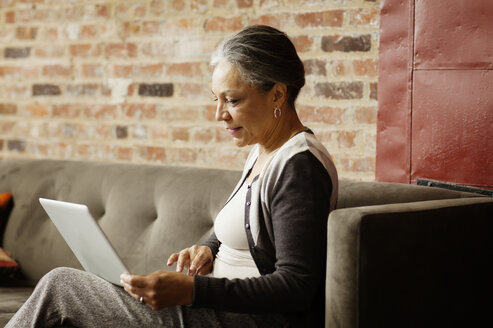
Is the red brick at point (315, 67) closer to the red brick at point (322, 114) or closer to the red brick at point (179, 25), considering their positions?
the red brick at point (322, 114)

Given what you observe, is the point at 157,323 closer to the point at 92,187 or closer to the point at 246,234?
the point at 246,234

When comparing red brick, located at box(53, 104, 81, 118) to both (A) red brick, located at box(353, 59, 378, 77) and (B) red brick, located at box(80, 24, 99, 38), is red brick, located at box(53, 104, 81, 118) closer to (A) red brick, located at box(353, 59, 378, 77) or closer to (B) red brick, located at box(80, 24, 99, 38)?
(B) red brick, located at box(80, 24, 99, 38)

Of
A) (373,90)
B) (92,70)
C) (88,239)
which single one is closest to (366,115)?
(373,90)

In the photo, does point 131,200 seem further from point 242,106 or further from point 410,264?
point 410,264

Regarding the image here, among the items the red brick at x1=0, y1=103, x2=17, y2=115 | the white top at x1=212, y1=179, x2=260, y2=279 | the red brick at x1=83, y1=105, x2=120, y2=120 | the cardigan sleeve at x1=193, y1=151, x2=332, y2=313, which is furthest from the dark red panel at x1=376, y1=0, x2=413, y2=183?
the red brick at x1=0, y1=103, x2=17, y2=115

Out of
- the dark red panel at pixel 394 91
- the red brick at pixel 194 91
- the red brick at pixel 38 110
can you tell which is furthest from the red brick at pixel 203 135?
the red brick at pixel 38 110

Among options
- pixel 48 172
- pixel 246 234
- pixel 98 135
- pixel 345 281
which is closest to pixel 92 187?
A: pixel 48 172

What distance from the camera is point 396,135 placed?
2244 millimetres

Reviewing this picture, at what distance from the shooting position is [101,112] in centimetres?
302

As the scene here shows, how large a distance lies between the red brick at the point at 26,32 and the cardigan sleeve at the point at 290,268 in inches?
84.9

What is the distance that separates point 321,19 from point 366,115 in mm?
391

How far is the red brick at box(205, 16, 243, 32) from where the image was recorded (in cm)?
264

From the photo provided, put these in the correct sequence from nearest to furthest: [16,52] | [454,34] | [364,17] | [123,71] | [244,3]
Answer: [454,34], [364,17], [244,3], [123,71], [16,52]

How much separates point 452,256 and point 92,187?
1310mm
